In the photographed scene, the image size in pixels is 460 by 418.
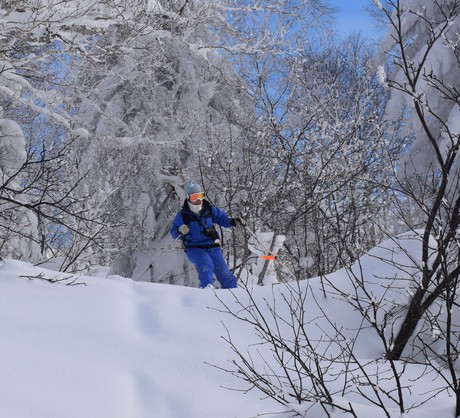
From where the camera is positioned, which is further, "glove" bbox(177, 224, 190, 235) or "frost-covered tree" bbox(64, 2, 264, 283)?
"frost-covered tree" bbox(64, 2, 264, 283)

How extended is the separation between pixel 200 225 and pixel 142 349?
153 inches

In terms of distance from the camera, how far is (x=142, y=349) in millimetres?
4570

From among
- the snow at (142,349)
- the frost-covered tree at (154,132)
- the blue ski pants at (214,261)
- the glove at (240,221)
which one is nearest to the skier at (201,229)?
the blue ski pants at (214,261)

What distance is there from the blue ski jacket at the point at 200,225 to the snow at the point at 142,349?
2639 mm

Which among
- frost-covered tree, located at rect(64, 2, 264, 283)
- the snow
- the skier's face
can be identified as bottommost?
the snow

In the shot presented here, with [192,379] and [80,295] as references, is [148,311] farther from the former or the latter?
[192,379]

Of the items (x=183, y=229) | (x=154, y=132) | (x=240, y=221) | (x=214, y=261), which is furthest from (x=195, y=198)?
(x=154, y=132)

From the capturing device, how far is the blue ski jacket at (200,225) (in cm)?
835

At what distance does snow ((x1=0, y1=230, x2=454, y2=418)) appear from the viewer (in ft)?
12.8

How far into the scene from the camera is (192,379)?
4.23m

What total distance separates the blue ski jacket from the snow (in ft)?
8.66

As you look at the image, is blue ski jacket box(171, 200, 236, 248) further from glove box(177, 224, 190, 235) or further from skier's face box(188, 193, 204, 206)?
glove box(177, 224, 190, 235)

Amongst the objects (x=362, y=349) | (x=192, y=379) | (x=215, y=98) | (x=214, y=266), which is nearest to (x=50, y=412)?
(x=192, y=379)

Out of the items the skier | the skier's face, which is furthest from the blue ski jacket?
the skier's face
